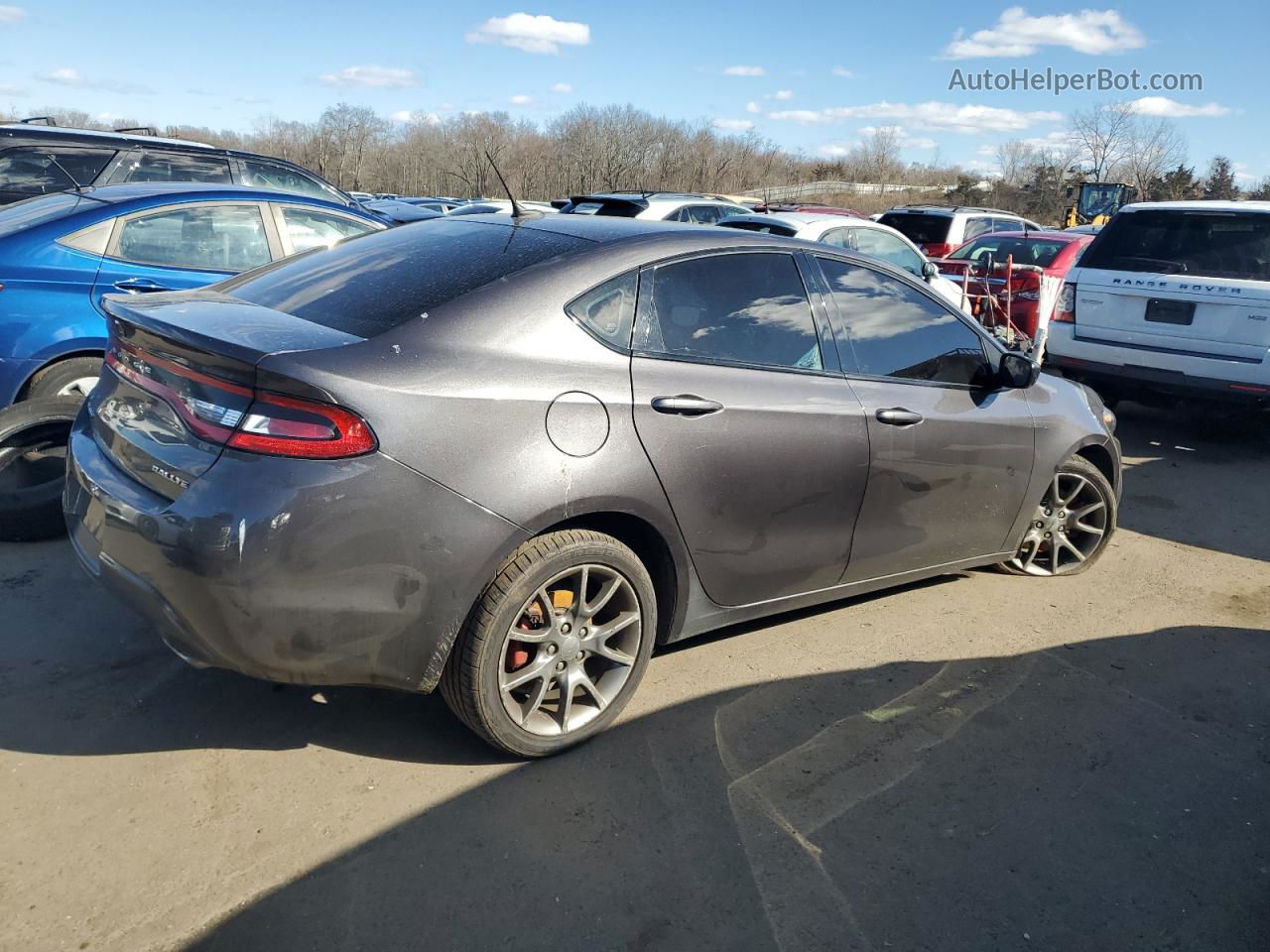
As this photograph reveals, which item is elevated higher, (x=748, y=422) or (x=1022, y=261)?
(x=1022, y=261)

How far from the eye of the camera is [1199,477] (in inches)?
273

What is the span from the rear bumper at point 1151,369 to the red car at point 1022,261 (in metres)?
1.54

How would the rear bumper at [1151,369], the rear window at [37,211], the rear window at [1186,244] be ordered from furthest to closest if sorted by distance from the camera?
the rear window at [1186,244]
the rear bumper at [1151,369]
the rear window at [37,211]

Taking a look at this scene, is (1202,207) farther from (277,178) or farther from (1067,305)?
(277,178)

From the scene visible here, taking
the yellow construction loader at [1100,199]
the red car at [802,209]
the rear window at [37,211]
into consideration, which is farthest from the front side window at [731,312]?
the yellow construction loader at [1100,199]

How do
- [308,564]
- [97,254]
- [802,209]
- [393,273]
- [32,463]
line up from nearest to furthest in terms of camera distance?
[308,564] → [393,273] → [32,463] → [97,254] → [802,209]

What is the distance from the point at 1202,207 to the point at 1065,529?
160 inches

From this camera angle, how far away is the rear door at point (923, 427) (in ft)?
12.2

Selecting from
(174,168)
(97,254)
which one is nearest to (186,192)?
(97,254)

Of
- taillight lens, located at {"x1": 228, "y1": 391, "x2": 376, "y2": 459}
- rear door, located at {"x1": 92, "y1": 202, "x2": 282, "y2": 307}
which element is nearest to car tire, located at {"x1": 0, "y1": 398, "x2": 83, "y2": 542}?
rear door, located at {"x1": 92, "y1": 202, "x2": 282, "y2": 307}

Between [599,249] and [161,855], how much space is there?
2.19 meters

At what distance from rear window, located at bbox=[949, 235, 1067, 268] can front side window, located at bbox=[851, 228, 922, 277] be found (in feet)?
6.65

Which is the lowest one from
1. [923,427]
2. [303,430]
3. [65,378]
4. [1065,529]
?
[1065,529]

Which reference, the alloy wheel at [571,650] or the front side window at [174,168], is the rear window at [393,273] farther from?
the front side window at [174,168]
